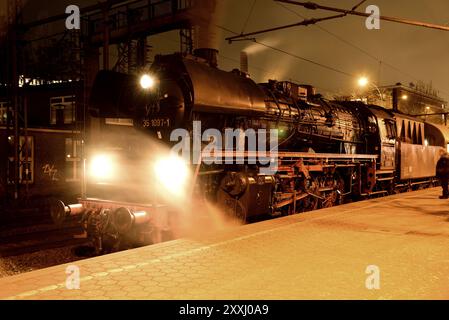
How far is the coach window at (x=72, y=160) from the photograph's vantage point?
20984 mm

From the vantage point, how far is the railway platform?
416 cm

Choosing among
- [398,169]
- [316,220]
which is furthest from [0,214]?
[398,169]

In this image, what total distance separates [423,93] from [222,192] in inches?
2806

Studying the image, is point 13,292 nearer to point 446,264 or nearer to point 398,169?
point 446,264

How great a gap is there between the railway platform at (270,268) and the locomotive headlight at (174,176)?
86 centimetres

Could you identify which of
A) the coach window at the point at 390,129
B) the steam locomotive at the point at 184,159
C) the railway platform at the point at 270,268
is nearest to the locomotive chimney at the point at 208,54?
the steam locomotive at the point at 184,159

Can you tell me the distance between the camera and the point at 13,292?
4.10 metres

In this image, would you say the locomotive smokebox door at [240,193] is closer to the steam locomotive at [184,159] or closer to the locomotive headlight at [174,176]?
the steam locomotive at [184,159]

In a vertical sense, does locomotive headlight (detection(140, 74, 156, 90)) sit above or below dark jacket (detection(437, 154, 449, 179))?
above

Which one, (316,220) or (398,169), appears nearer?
(316,220)

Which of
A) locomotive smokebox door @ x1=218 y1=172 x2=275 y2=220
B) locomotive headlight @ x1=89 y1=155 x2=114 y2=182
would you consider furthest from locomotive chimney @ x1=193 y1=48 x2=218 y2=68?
locomotive headlight @ x1=89 y1=155 x2=114 y2=182

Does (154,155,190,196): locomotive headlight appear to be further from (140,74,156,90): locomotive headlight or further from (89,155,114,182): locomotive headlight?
(140,74,156,90): locomotive headlight

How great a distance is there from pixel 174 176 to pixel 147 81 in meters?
2.06

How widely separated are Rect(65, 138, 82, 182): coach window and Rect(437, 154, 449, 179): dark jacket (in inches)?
632
